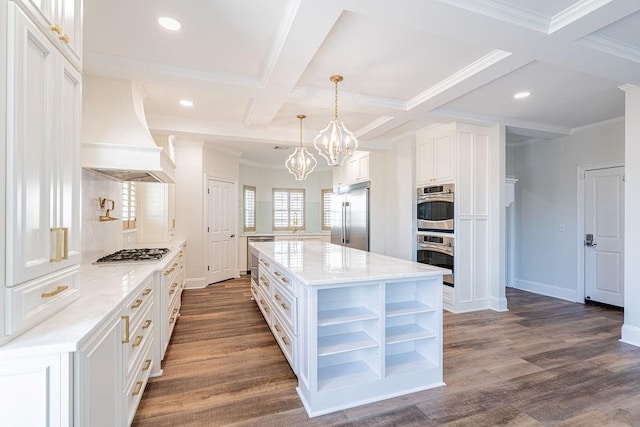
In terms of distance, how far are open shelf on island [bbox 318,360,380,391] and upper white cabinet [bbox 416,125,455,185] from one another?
2879mm

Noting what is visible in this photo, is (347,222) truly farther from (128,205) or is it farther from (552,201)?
(128,205)

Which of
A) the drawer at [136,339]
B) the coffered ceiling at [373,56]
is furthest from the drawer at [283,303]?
the coffered ceiling at [373,56]

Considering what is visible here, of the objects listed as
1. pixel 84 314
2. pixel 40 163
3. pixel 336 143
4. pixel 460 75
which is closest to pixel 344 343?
pixel 84 314

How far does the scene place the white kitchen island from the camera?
2053 mm

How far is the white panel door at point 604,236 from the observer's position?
4.25 meters

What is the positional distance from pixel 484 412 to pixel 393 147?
4.15 metres

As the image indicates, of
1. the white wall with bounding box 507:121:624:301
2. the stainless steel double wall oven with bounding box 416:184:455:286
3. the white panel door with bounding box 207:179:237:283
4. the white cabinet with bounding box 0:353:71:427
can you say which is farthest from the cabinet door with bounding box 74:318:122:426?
the white wall with bounding box 507:121:624:301

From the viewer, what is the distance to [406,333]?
7.77 ft

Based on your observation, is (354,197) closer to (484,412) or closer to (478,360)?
(478,360)

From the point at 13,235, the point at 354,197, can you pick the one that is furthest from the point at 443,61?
the point at 354,197

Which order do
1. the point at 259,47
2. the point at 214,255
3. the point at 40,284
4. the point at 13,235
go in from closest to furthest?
the point at 13,235 < the point at 40,284 < the point at 259,47 < the point at 214,255

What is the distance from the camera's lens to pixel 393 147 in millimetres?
5371

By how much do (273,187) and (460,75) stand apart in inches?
221

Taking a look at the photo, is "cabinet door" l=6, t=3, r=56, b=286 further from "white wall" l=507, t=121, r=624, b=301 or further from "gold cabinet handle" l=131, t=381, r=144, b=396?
"white wall" l=507, t=121, r=624, b=301
